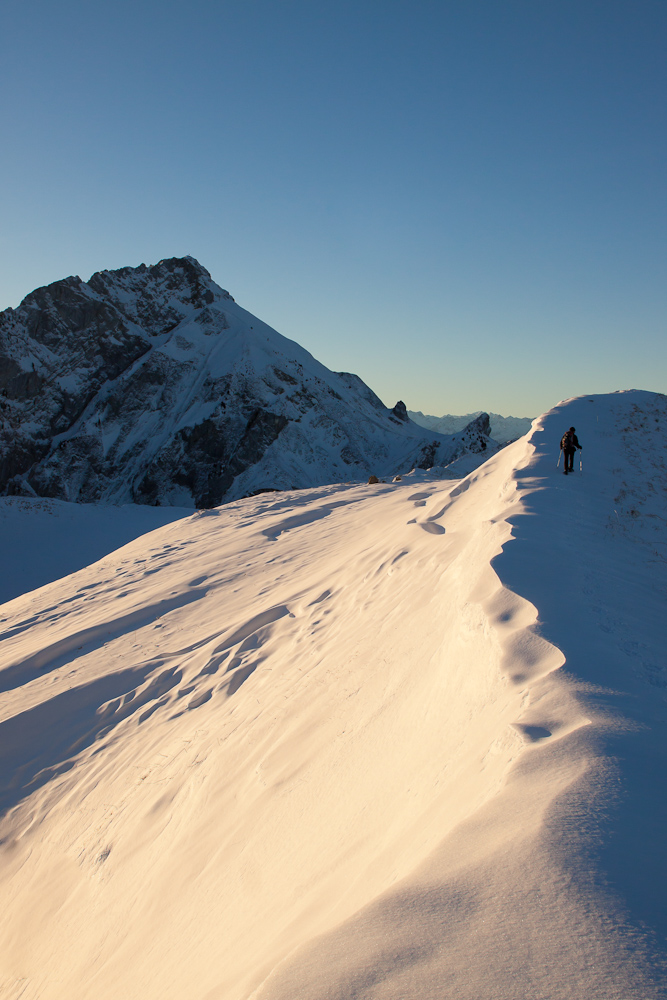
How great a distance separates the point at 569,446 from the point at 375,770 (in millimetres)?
A: 6988

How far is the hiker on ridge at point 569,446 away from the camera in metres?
9.06

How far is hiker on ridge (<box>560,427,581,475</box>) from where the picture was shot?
906 centimetres

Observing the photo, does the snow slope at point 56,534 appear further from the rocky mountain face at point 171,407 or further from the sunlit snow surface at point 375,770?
the rocky mountain face at point 171,407

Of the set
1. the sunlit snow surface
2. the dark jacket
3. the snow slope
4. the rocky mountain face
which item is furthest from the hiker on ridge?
the rocky mountain face

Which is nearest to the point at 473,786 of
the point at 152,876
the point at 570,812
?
the point at 570,812

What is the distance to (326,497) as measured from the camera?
1675 cm

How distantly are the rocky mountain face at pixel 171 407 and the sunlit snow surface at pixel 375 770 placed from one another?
45589 millimetres

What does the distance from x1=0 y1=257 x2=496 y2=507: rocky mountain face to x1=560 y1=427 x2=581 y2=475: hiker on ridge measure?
45088 mm

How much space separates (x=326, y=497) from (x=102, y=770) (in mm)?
11244

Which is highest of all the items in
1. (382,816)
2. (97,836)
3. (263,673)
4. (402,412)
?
(402,412)

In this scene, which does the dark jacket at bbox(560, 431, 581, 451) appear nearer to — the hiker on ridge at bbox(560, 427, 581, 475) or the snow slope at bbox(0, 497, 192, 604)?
the hiker on ridge at bbox(560, 427, 581, 475)

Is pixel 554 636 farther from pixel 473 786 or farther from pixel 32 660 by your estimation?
pixel 32 660

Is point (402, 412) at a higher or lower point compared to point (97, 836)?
higher

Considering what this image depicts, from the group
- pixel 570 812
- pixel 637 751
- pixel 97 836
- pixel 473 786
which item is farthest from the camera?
pixel 97 836
